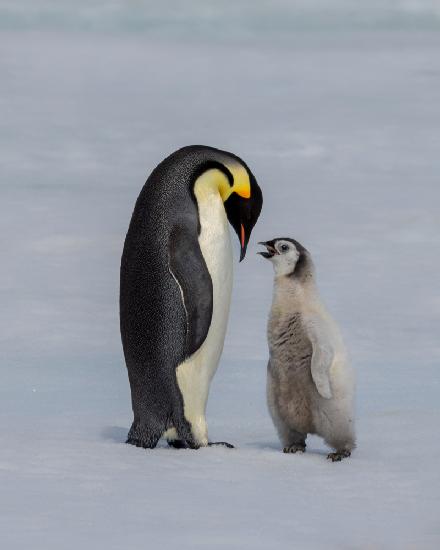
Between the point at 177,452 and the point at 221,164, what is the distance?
1.25m

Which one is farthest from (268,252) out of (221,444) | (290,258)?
(221,444)

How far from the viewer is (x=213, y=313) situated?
19.4ft

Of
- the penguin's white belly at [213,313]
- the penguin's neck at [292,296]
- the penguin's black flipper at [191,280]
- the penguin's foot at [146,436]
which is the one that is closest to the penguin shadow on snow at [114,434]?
the penguin's foot at [146,436]

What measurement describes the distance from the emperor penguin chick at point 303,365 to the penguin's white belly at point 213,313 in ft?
0.66

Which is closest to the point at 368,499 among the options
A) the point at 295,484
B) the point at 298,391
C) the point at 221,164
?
the point at 295,484

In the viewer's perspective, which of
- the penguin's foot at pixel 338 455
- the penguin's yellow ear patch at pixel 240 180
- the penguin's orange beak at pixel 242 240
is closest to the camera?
the penguin's foot at pixel 338 455

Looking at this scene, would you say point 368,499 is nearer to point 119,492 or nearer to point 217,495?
point 217,495

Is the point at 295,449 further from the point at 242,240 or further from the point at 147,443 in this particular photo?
the point at 242,240

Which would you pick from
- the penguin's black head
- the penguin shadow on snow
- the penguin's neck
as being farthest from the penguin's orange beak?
the penguin shadow on snow

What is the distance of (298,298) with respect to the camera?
5891 millimetres

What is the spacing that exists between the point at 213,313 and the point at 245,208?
52 cm

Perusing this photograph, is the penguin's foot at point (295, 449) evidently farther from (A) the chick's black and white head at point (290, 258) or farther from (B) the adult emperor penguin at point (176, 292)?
(A) the chick's black and white head at point (290, 258)

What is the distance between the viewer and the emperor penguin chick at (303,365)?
5.75 meters

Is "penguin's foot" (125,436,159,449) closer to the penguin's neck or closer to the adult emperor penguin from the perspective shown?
the adult emperor penguin
